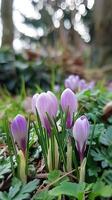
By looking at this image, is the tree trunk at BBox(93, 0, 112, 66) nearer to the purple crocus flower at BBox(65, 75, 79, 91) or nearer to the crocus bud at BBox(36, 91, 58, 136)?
the purple crocus flower at BBox(65, 75, 79, 91)

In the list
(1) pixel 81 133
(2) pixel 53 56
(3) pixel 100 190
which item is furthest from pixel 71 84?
(2) pixel 53 56

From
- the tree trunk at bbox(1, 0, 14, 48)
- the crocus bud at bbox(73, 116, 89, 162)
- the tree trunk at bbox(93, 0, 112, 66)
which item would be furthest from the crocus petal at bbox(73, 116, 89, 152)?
the tree trunk at bbox(93, 0, 112, 66)

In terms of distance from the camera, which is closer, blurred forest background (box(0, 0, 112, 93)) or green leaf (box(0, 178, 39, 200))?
green leaf (box(0, 178, 39, 200))

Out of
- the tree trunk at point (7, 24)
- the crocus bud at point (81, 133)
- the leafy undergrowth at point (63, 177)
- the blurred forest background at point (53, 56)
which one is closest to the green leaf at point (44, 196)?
the leafy undergrowth at point (63, 177)

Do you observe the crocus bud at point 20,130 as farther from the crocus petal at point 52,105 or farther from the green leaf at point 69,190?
the green leaf at point 69,190

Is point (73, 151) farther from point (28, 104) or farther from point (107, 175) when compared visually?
point (28, 104)

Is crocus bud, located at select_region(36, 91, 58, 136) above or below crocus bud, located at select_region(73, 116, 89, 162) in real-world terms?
above

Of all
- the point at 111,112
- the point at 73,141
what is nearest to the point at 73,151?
the point at 73,141
